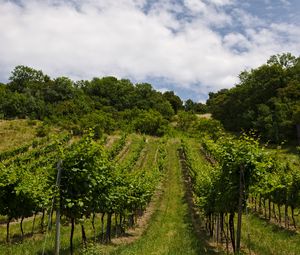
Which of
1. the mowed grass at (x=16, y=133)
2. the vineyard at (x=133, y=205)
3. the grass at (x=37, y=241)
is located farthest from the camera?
the mowed grass at (x=16, y=133)

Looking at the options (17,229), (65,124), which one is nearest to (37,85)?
(65,124)

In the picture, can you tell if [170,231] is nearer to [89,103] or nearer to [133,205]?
[133,205]

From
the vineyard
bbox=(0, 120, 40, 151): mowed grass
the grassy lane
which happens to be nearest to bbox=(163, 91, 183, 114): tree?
bbox=(0, 120, 40, 151): mowed grass

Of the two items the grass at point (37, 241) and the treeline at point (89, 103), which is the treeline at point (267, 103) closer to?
the treeline at point (89, 103)

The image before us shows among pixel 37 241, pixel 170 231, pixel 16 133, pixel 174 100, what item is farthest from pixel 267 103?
pixel 37 241

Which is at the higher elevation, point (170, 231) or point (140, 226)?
point (170, 231)

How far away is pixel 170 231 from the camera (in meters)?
25.2

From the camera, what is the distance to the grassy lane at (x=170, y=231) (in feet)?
60.2

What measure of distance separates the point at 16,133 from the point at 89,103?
4102cm

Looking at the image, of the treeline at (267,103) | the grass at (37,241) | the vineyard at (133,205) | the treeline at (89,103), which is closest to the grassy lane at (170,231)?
the vineyard at (133,205)

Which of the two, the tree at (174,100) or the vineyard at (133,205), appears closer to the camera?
the vineyard at (133,205)

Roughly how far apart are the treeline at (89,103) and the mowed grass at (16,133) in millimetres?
5273

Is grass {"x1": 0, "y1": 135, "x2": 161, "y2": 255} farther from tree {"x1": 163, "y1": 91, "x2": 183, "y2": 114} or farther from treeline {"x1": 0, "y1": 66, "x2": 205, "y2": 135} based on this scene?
tree {"x1": 163, "y1": 91, "x2": 183, "y2": 114}

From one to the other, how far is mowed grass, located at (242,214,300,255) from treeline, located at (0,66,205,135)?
54181 mm
